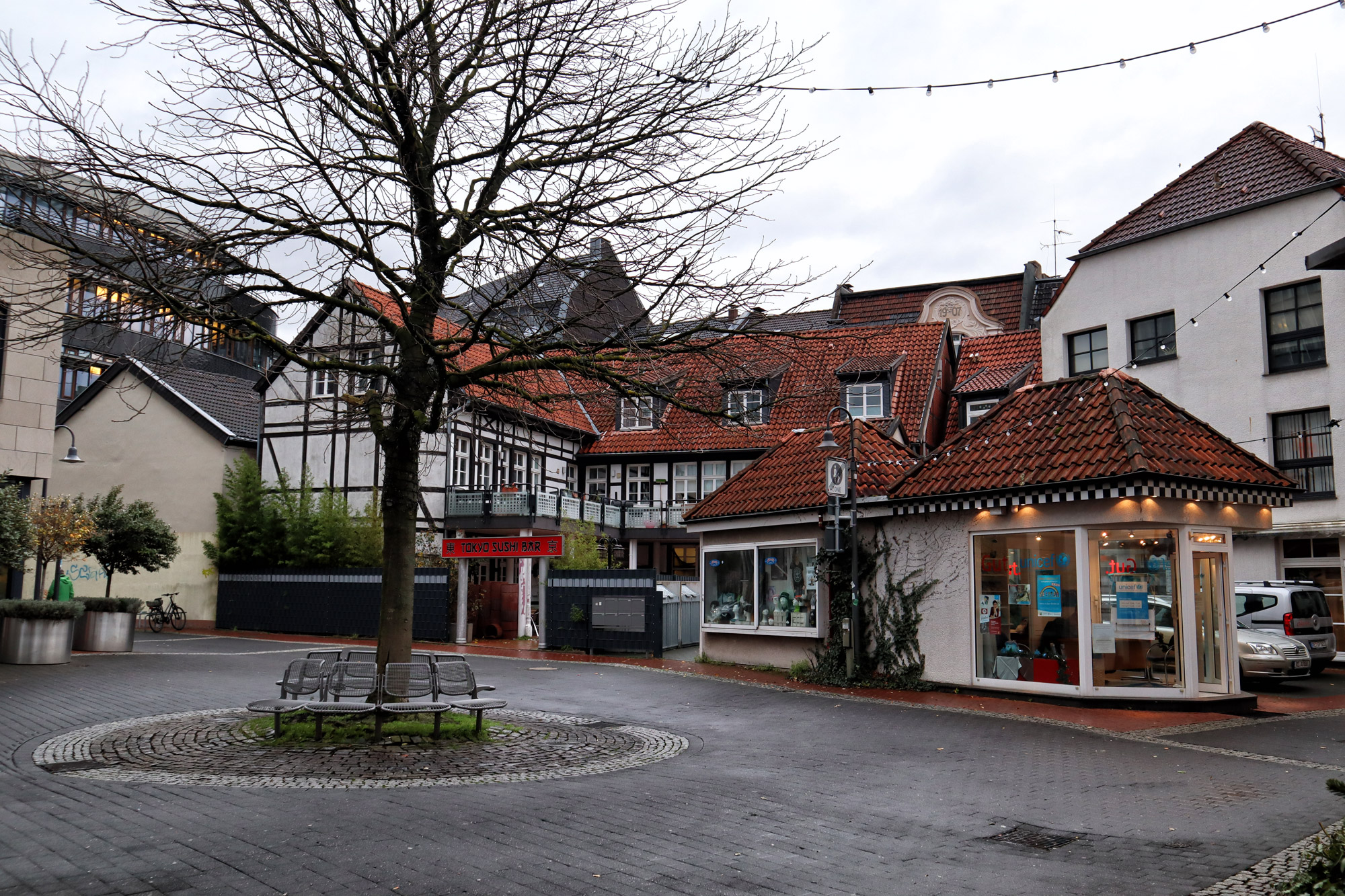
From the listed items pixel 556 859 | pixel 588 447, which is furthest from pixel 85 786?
pixel 588 447

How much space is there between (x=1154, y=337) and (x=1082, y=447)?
547 inches

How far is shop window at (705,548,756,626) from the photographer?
20203 millimetres

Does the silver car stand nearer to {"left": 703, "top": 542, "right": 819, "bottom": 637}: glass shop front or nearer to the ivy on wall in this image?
the ivy on wall

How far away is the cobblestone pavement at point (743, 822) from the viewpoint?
5.84 m

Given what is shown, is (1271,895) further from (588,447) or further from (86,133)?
(588,447)

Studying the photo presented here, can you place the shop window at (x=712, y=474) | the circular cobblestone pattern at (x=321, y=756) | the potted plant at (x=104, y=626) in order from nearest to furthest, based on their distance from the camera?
the circular cobblestone pattern at (x=321, y=756) < the potted plant at (x=104, y=626) < the shop window at (x=712, y=474)

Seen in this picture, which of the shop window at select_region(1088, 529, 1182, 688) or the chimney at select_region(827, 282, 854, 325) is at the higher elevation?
the chimney at select_region(827, 282, 854, 325)

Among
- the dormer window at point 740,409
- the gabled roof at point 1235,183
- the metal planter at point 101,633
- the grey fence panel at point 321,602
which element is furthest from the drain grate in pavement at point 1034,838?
the grey fence panel at point 321,602

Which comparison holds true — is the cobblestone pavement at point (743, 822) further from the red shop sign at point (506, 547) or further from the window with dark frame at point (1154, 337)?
the window with dark frame at point (1154, 337)

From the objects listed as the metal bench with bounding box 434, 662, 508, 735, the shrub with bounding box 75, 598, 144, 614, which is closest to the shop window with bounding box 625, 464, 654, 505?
the shrub with bounding box 75, 598, 144, 614

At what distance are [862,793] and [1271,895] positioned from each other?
3.33 meters

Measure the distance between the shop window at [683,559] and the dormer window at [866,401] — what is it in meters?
8.02

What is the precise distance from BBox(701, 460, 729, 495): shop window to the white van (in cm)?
2013

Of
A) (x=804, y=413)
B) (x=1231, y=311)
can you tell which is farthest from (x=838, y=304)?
(x=1231, y=311)
